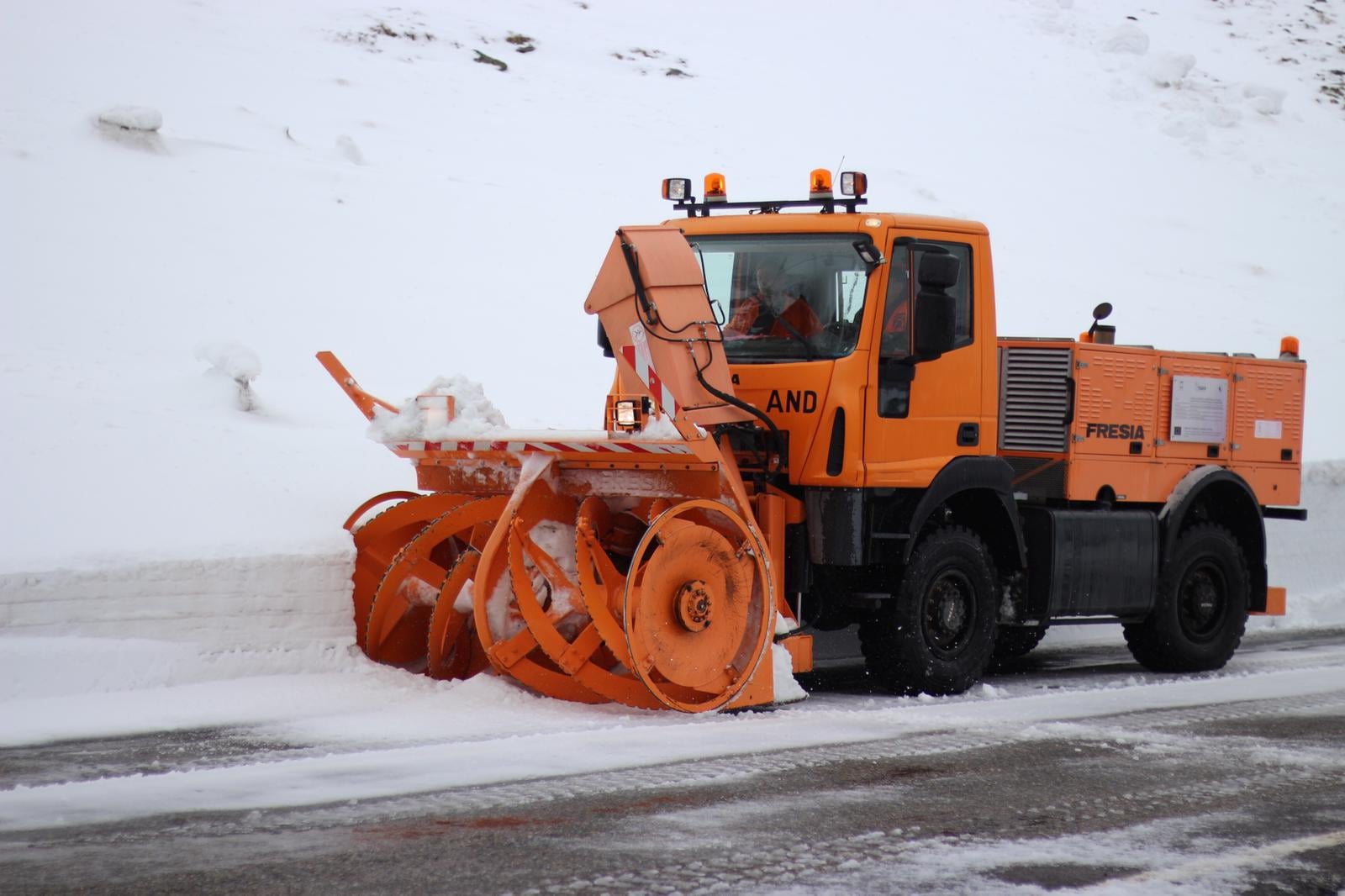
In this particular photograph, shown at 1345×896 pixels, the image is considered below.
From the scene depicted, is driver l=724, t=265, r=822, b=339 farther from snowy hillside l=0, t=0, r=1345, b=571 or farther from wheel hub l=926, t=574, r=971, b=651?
snowy hillside l=0, t=0, r=1345, b=571

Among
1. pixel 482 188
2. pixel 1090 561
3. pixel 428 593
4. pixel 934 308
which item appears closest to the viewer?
pixel 934 308

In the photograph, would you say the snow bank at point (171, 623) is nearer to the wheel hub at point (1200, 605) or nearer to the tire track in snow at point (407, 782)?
the tire track in snow at point (407, 782)

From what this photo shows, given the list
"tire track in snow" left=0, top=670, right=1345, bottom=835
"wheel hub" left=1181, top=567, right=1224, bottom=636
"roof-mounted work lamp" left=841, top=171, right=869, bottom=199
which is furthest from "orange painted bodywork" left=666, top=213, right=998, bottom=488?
"wheel hub" left=1181, top=567, right=1224, bottom=636

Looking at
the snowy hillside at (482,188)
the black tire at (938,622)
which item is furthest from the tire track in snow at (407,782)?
Answer: the snowy hillside at (482,188)

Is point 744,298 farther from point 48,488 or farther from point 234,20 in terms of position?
point 234,20

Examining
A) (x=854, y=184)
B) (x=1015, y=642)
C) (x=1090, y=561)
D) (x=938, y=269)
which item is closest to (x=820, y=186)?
(x=854, y=184)

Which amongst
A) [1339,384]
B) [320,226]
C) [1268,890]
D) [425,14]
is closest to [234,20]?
[425,14]

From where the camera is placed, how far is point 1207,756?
6.73 meters

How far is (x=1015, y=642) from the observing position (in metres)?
10.6

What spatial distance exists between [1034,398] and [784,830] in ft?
15.9

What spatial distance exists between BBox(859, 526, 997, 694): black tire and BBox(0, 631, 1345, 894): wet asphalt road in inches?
51.2

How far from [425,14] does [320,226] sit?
12.7m

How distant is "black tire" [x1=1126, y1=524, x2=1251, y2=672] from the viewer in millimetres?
9969

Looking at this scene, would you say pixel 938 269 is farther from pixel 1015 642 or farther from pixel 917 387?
pixel 1015 642
